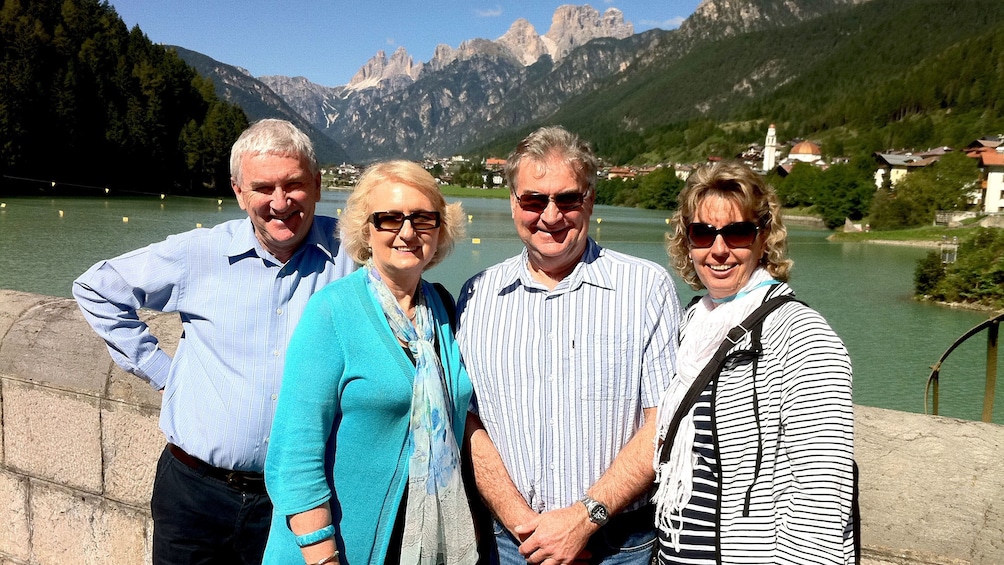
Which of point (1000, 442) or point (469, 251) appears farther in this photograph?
point (469, 251)

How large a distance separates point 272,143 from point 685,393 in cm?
138

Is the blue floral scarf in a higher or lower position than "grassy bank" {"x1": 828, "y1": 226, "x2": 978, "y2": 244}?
higher

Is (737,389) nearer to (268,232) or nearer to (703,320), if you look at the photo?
(703,320)

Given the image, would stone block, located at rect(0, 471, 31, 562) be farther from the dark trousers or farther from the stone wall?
the dark trousers

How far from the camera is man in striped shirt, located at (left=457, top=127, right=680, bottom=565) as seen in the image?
1.90 meters

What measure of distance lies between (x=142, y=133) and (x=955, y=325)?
65.0 meters

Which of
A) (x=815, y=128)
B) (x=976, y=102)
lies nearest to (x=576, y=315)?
(x=976, y=102)

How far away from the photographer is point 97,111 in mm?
61438

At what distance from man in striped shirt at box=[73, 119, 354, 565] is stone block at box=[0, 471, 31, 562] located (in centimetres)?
126

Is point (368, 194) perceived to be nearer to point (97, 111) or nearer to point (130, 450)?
point (130, 450)

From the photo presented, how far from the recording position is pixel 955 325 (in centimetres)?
2073

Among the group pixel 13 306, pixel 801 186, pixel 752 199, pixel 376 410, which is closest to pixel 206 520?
pixel 376 410

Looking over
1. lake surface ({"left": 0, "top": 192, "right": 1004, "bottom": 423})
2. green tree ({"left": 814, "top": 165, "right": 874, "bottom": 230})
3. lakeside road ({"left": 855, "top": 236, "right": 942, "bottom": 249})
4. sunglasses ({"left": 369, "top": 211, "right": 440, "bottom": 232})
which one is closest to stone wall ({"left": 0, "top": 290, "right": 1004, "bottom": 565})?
sunglasses ({"left": 369, "top": 211, "right": 440, "bottom": 232})

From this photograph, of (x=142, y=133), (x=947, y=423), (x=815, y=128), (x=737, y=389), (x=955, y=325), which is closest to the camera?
(x=737, y=389)
